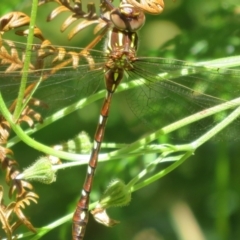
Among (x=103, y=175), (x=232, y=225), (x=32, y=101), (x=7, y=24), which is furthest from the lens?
(x=232, y=225)

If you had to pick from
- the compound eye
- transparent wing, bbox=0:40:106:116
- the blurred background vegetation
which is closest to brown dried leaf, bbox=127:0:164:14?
the compound eye

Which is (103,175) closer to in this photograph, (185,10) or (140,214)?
(140,214)

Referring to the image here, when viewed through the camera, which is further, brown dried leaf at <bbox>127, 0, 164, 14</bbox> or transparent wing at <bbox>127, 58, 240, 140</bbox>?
transparent wing at <bbox>127, 58, 240, 140</bbox>

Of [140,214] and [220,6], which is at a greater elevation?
[220,6]

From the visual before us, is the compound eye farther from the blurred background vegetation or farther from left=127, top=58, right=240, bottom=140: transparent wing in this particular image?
the blurred background vegetation

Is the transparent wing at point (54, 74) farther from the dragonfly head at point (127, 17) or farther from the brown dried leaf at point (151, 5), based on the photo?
the brown dried leaf at point (151, 5)

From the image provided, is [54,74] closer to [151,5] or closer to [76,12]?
[76,12]

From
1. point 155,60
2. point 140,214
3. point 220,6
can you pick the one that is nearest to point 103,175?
point 140,214
